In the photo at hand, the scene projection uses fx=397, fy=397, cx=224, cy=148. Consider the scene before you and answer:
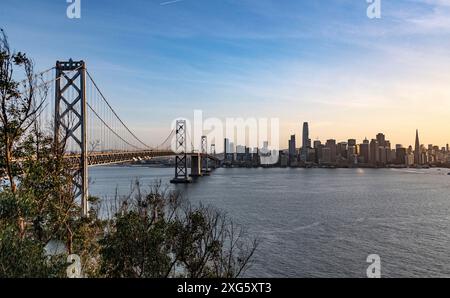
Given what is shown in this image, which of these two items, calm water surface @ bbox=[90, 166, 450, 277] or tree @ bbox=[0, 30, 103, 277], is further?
calm water surface @ bbox=[90, 166, 450, 277]

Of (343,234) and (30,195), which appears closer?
(30,195)

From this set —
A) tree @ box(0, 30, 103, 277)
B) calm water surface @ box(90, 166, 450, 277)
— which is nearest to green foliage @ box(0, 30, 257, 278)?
tree @ box(0, 30, 103, 277)

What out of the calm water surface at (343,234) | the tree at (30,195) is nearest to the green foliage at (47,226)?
the tree at (30,195)

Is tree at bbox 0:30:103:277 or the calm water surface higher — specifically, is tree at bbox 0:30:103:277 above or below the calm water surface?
above

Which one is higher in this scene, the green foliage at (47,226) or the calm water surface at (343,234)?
the green foliage at (47,226)

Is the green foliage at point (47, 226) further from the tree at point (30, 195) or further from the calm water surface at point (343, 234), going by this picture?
the calm water surface at point (343, 234)

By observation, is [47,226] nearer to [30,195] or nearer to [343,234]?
[30,195]

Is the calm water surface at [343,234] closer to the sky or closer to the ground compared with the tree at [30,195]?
closer to the ground

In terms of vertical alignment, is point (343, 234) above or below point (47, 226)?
below

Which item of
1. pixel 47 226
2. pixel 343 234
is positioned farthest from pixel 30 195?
pixel 343 234

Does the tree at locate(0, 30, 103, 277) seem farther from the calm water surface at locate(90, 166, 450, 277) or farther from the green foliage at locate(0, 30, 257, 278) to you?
the calm water surface at locate(90, 166, 450, 277)

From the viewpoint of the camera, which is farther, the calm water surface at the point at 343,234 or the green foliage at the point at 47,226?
the calm water surface at the point at 343,234
